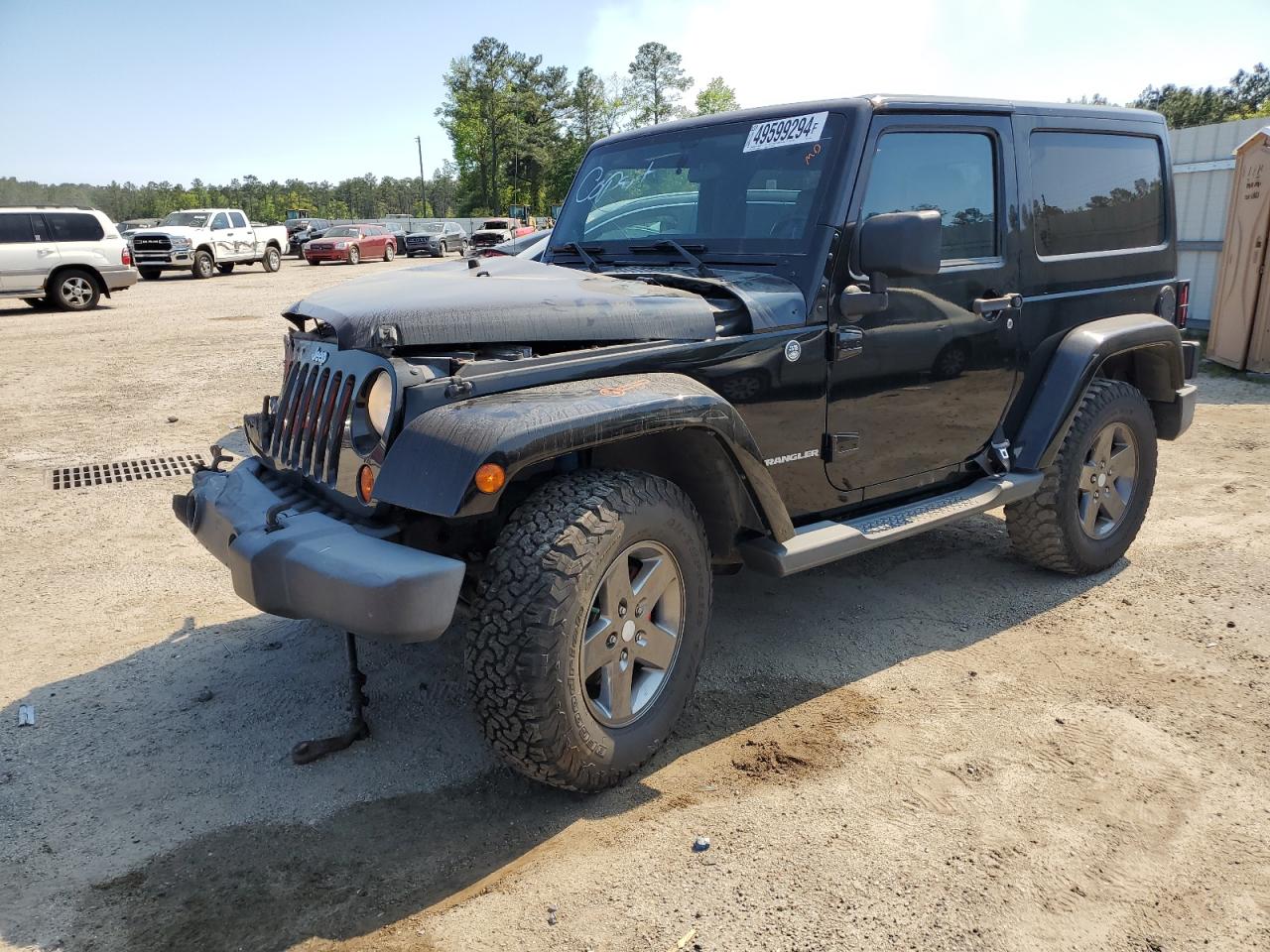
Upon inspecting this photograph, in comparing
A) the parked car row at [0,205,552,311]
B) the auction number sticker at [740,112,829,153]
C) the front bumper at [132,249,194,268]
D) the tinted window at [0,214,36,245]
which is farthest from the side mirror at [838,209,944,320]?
the front bumper at [132,249,194,268]

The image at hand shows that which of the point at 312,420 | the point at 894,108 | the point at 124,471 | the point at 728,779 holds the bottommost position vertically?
the point at 728,779

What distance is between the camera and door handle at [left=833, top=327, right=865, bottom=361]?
134 inches

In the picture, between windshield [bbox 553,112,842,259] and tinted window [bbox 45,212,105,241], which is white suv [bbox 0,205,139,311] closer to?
tinted window [bbox 45,212,105,241]

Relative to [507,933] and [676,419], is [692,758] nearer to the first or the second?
[507,933]

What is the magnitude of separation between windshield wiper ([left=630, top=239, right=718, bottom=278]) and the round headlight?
133cm

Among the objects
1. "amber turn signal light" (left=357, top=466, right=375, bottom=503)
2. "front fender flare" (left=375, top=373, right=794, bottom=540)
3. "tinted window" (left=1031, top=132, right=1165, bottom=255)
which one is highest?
"tinted window" (left=1031, top=132, right=1165, bottom=255)

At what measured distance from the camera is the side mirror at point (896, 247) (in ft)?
10.4

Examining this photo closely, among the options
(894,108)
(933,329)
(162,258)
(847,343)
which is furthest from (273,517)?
(162,258)

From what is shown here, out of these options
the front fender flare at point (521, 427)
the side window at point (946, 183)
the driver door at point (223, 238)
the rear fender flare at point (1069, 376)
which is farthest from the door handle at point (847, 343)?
the driver door at point (223, 238)

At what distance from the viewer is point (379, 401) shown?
2795mm

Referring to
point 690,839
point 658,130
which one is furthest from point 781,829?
point 658,130

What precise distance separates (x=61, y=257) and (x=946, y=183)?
17.0 metres

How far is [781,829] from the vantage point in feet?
9.02

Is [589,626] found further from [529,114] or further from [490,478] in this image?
[529,114]
